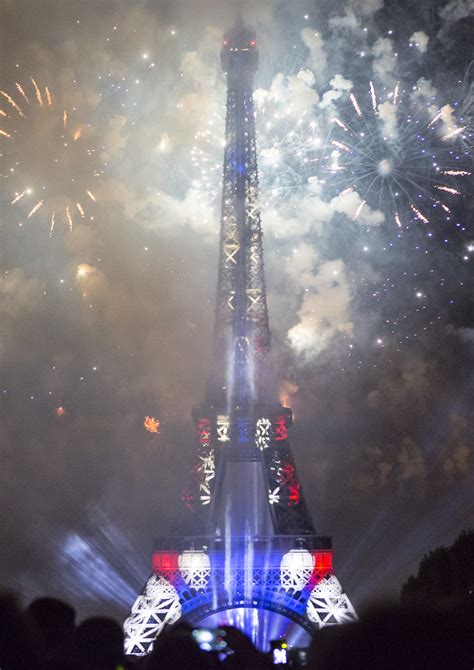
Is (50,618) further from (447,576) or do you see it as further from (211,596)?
(447,576)

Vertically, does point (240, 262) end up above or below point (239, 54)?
below

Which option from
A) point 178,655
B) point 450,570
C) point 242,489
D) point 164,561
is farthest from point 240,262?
point 178,655

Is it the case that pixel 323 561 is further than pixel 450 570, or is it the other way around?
pixel 450 570

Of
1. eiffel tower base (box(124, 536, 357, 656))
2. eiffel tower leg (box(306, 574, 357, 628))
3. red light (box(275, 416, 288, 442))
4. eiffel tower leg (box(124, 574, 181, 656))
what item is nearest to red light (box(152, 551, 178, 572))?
eiffel tower base (box(124, 536, 357, 656))

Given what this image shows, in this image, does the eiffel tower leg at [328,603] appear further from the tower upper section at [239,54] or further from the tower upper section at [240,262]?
the tower upper section at [239,54]

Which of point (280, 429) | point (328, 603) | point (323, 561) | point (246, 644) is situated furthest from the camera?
point (280, 429)

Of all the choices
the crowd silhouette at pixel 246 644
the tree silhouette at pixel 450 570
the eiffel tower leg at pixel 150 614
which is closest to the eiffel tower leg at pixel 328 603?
the tree silhouette at pixel 450 570

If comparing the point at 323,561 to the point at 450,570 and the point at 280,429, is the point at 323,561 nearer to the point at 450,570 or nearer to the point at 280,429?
the point at 280,429
